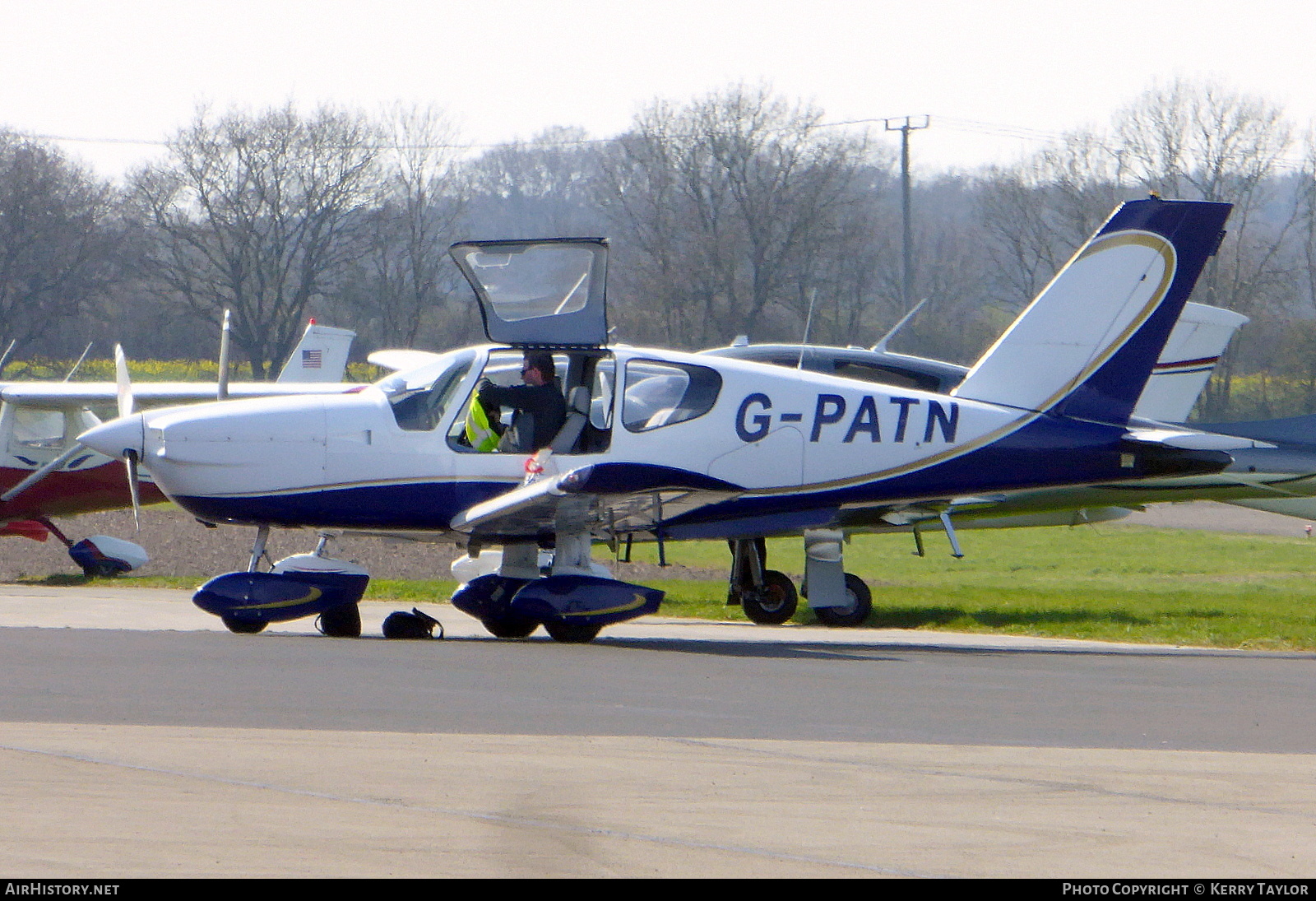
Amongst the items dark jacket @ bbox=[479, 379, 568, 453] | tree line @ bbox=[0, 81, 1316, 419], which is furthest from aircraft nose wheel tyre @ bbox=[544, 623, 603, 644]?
tree line @ bbox=[0, 81, 1316, 419]

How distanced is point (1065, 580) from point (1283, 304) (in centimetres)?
3498

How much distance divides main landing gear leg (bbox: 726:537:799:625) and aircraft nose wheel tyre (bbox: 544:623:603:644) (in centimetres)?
390

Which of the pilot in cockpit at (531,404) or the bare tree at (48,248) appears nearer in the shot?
the pilot in cockpit at (531,404)

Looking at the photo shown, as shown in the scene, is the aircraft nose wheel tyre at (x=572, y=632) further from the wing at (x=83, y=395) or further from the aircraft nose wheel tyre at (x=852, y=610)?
the wing at (x=83, y=395)

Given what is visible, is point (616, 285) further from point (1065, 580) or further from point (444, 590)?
point (444, 590)

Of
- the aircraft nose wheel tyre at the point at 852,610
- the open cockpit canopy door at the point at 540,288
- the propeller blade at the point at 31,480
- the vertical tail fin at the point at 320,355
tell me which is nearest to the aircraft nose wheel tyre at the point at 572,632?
the open cockpit canopy door at the point at 540,288

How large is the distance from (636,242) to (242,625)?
41025 mm

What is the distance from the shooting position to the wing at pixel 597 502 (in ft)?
31.6

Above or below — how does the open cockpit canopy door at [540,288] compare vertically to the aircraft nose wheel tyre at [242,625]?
above

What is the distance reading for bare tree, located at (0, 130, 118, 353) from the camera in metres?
52.5

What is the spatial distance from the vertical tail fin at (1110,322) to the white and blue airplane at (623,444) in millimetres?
15

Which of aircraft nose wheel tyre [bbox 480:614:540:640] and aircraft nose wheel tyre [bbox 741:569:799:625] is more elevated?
aircraft nose wheel tyre [bbox 480:614:540:640]

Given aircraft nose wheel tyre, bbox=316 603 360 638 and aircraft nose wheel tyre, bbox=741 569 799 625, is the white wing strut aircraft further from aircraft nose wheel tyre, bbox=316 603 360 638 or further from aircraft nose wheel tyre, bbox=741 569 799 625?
aircraft nose wheel tyre, bbox=316 603 360 638

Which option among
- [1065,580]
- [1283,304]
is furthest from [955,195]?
[1065,580]
